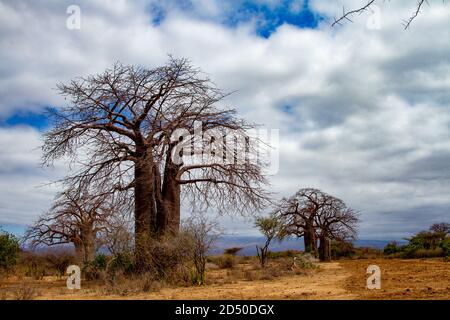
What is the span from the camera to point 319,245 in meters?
34.7

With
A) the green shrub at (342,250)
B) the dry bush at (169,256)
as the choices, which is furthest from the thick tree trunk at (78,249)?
the green shrub at (342,250)

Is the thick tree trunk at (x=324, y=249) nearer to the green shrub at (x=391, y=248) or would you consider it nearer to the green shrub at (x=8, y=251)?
the green shrub at (x=391, y=248)

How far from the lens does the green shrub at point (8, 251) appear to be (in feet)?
56.2

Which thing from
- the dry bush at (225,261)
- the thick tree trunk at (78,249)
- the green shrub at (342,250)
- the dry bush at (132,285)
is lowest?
the green shrub at (342,250)

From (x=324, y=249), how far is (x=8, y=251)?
23.0 m

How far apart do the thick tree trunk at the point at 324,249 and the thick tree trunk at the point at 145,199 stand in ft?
71.1

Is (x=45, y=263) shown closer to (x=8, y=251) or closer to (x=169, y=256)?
(x=8, y=251)

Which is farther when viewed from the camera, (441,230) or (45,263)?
(441,230)

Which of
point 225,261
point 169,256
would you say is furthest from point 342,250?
point 169,256

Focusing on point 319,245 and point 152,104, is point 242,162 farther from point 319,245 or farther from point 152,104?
point 319,245

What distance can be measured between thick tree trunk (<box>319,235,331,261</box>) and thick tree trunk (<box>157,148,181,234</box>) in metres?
21.2

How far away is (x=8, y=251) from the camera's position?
17.3 meters

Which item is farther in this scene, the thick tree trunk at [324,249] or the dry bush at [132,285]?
the thick tree trunk at [324,249]
